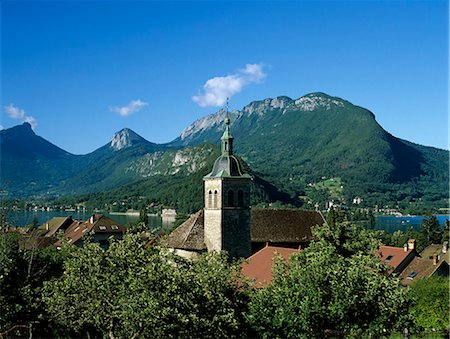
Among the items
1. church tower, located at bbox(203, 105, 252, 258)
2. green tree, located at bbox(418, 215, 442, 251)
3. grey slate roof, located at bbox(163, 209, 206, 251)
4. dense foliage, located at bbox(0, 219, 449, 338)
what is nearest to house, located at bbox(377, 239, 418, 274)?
church tower, located at bbox(203, 105, 252, 258)

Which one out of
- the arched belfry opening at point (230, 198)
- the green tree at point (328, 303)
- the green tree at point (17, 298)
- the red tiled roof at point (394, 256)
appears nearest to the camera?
the green tree at point (328, 303)

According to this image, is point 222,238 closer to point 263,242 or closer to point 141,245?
point 263,242

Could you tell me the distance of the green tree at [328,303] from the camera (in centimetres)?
1806

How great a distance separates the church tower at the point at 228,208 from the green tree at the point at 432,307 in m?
12.8

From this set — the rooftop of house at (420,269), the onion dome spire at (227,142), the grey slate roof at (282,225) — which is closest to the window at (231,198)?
the onion dome spire at (227,142)

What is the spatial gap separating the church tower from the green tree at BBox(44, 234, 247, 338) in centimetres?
1795

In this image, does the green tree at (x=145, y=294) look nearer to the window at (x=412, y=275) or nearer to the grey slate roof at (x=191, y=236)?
the grey slate roof at (x=191, y=236)

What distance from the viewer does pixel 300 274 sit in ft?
63.3

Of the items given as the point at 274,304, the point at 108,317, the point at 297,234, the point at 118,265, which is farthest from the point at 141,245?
the point at 297,234

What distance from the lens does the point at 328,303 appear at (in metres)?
18.4

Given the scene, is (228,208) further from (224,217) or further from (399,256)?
(399,256)

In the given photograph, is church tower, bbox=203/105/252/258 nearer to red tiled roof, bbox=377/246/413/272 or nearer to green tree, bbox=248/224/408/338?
green tree, bbox=248/224/408/338

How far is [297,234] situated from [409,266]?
1190 cm

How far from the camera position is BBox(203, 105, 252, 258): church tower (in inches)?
1497
